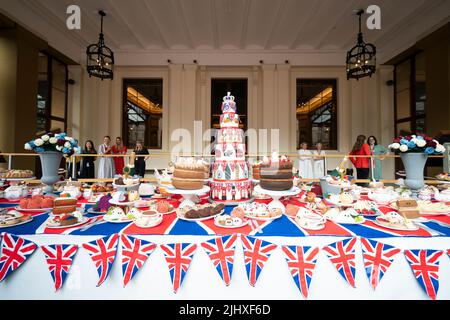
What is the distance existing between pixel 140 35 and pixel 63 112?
336 cm

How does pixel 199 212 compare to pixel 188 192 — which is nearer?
pixel 199 212

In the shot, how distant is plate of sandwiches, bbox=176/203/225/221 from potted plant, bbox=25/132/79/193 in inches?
54.2

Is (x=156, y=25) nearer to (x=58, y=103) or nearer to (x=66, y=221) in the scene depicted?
(x=58, y=103)

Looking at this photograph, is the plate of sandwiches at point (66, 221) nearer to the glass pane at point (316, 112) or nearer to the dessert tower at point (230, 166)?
the dessert tower at point (230, 166)

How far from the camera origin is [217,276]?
123 centimetres

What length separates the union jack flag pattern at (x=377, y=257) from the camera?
46.1 inches

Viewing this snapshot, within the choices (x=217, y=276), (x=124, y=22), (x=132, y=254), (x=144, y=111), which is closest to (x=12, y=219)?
(x=132, y=254)

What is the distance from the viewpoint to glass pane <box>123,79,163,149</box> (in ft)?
25.4

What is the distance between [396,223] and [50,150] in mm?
2814

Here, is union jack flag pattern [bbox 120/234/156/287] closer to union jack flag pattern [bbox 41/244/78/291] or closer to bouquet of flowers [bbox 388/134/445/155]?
union jack flag pattern [bbox 41/244/78/291]

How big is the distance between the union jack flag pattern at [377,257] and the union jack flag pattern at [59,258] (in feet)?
5.22

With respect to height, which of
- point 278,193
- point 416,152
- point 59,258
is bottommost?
point 59,258

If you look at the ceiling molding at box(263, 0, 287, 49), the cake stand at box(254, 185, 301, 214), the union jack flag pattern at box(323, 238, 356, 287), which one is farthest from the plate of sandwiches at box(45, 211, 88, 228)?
the ceiling molding at box(263, 0, 287, 49)

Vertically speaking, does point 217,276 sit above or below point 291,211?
below
